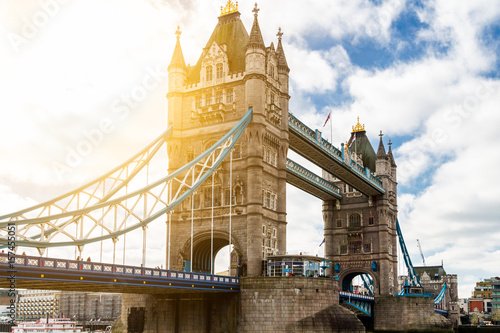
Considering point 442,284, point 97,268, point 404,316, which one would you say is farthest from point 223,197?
point 442,284

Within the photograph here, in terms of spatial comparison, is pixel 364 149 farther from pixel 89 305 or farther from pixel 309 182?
pixel 89 305

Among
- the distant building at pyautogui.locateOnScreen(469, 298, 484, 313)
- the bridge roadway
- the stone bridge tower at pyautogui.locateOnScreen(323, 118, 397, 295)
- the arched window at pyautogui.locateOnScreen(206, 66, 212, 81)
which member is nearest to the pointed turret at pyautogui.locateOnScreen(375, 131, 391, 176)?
the stone bridge tower at pyautogui.locateOnScreen(323, 118, 397, 295)

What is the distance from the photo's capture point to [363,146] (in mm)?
102750

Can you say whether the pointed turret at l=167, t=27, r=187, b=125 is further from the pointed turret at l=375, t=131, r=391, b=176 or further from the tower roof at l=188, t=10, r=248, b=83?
the pointed turret at l=375, t=131, r=391, b=176

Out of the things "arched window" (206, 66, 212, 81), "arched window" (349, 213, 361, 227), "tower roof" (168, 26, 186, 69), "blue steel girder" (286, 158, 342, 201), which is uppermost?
"tower roof" (168, 26, 186, 69)

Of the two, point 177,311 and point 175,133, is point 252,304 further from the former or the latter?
point 175,133

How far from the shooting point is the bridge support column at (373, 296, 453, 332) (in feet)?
282

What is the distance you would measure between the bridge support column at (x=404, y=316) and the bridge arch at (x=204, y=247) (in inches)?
1310

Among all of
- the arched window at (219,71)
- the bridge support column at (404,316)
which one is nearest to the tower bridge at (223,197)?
the arched window at (219,71)

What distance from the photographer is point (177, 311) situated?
55.3 metres

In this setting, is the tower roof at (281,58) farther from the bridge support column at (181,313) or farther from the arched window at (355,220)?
the arched window at (355,220)

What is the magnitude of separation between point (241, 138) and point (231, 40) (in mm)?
11791

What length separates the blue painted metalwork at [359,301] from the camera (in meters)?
73.5

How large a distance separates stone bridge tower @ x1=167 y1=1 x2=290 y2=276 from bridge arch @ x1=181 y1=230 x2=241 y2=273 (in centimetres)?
10
